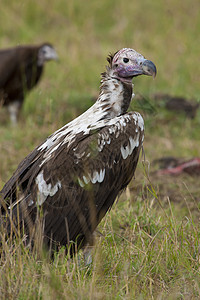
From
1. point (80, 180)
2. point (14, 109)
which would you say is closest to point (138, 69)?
point (80, 180)

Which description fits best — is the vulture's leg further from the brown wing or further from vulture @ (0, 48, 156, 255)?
the brown wing

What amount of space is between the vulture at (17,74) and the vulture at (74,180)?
3902 mm

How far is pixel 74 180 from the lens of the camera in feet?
10.5

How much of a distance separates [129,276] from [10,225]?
710 mm

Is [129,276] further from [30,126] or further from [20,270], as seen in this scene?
[30,126]

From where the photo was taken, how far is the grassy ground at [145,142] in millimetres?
2814

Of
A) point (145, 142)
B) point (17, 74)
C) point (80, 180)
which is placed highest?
point (17, 74)

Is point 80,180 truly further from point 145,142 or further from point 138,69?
point 145,142

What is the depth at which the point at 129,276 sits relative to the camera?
2943mm

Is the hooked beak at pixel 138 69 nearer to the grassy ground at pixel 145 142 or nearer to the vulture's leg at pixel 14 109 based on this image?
the grassy ground at pixel 145 142

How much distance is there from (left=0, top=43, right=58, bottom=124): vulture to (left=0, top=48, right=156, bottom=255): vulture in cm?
390

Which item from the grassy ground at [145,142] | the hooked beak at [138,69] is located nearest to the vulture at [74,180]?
the grassy ground at [145,142]

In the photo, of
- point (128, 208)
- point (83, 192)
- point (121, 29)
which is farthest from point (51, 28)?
point (83, 192)

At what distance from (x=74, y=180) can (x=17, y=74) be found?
4460mm
